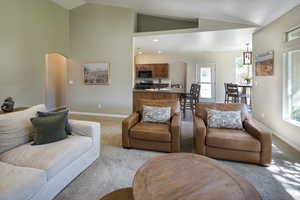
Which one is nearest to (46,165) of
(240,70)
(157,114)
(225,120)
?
(157,114)

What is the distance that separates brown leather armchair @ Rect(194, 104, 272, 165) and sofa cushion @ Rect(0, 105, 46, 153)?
251cm

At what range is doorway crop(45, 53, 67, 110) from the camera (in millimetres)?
6641

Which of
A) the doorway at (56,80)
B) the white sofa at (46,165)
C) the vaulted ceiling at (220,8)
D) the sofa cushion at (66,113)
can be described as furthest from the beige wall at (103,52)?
the white sofa at (46,165)

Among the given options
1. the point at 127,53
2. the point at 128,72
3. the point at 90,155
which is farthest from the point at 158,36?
the point at 90,155

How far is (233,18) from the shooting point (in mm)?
4250

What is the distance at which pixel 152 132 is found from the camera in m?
2.89

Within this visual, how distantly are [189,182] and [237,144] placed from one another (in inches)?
60.6

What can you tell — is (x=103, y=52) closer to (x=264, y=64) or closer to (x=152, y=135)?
(x=152, y=135)

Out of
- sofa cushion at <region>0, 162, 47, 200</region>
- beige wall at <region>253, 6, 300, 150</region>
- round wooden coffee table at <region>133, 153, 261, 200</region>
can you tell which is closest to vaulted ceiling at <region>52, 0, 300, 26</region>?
beige wall at <region>253, 6, 300, 150</region>

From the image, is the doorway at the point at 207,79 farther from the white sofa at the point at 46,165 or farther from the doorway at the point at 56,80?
the white sofa at the point at 46,165

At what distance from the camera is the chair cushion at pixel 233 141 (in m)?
2.47

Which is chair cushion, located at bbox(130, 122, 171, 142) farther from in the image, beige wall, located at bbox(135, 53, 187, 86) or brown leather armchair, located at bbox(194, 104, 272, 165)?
beige wall, located at bbox(135, 53, 187, 86)

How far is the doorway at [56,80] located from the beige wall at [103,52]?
106 centimetres

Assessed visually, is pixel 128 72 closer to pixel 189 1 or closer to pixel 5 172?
pixel 189 1
